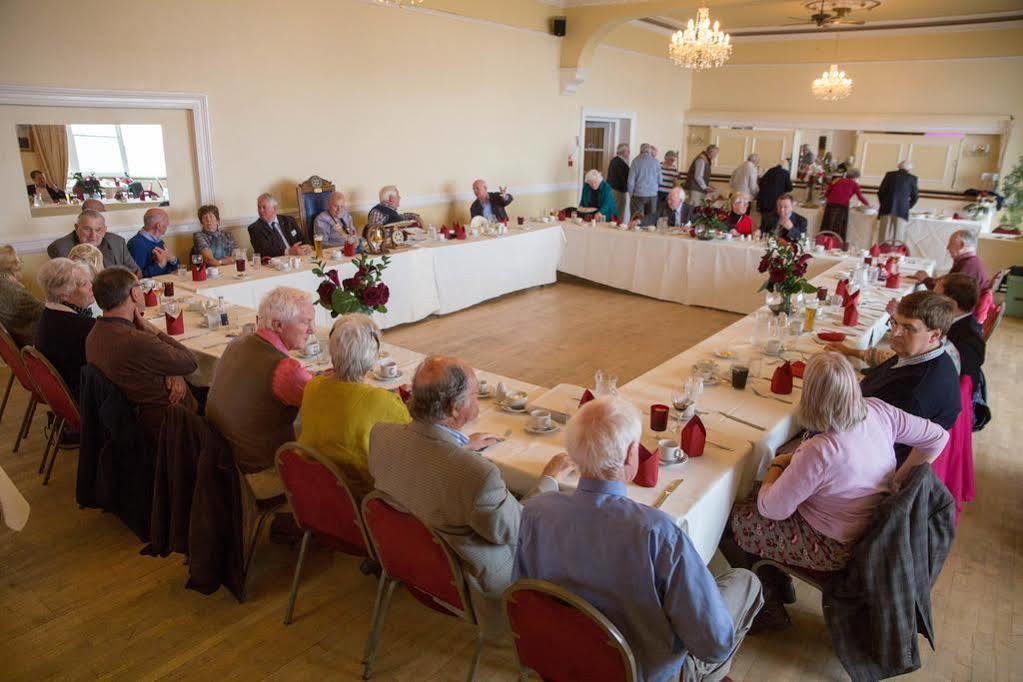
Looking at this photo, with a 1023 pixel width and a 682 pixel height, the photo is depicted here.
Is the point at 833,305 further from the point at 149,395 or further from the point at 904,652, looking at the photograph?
the point at 149,395

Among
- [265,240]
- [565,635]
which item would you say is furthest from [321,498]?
[265,240]

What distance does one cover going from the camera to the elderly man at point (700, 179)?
36.8ft

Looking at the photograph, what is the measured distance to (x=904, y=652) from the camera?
2.24m

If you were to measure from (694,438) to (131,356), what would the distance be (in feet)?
7.61

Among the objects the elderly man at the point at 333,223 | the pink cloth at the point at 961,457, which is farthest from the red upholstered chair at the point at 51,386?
the pink cloth at the point at 961,457

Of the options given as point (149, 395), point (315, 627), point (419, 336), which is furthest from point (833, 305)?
point (149, 395)

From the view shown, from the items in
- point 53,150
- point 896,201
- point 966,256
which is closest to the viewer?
point 966,256

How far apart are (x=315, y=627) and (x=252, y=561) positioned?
0.43 meters

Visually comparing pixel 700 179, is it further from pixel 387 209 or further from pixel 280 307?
pixel 280 307

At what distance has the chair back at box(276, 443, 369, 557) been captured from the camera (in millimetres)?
2260

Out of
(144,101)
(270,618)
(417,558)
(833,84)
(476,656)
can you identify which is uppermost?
(833,84)

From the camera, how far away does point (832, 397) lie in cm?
215

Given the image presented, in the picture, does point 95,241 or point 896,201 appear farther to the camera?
point 896,201

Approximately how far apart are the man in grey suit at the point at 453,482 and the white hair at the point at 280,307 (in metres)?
0.96
